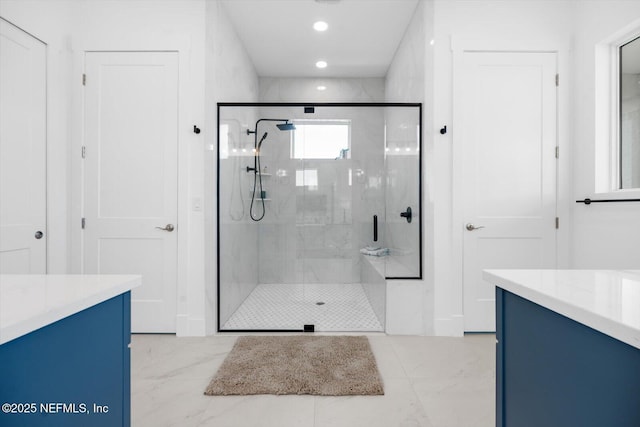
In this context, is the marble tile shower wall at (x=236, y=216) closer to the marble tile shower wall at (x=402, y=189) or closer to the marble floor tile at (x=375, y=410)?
the marble tile shower wall at (x=402, y=189)

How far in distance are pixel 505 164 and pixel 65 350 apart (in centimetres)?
289

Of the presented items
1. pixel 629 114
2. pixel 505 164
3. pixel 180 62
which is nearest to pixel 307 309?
pixel 505 164

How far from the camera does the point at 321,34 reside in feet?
11.4

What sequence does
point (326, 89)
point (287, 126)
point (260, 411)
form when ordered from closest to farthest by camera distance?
point (260, 411) < point (287, 126) < point (326, 89)

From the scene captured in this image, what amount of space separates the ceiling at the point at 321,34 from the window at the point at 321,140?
3.38 ft

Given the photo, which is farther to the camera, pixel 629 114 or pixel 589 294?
pixel 629 114

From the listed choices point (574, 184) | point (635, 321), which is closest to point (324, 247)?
point (574, 184)

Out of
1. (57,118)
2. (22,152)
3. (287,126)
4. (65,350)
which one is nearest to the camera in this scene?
(65,350)

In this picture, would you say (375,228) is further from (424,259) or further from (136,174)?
(136,174)

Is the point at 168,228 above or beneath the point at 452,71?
beneath

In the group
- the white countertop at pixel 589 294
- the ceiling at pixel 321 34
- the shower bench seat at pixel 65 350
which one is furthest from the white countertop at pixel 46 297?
the ceiling at pixel 321 34

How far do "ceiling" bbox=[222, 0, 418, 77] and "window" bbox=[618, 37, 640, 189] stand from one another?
161 centimetres

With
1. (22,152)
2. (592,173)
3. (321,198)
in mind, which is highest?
(22,152)

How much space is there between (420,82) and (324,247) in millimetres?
1631
